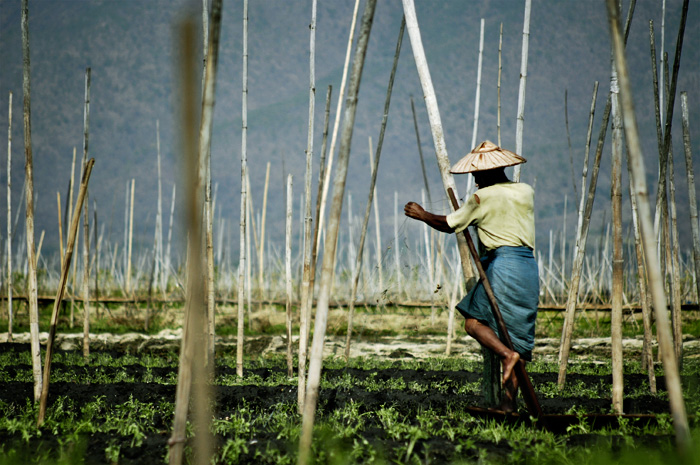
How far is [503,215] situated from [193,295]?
8.01ft

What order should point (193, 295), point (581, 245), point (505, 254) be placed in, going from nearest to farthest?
1. point (193, 295)
2. point (505, 254)
3. point (581, 245)

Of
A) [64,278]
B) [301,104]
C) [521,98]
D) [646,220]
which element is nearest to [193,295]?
[646,220]

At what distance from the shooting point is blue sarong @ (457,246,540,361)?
350 cm

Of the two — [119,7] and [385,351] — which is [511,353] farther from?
[119,7]

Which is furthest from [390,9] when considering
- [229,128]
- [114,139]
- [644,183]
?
[644,183]

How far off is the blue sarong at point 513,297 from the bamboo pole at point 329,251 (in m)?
1.56

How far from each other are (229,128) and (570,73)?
68.8 metres

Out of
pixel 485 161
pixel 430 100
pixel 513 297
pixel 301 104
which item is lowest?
pixel 513 297

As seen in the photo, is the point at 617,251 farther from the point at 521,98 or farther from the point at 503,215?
the point at 521,98

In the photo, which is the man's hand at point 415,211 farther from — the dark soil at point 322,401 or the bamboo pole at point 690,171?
the bamboo pole at point 690,171

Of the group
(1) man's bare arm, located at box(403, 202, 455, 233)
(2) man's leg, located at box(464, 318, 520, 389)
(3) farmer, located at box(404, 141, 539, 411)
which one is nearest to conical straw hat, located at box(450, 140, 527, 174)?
(3) farmer, located at box(404, 141, 539, 411)

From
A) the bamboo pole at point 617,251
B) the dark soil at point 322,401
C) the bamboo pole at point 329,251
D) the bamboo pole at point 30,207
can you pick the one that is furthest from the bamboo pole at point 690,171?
the bamboo pole at point 30,207

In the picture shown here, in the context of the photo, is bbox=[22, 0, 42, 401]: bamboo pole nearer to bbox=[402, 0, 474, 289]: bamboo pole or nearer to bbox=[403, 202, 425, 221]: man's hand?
bbox=[403, 202, 425, 221]: man's hand

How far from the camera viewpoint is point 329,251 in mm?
2164
